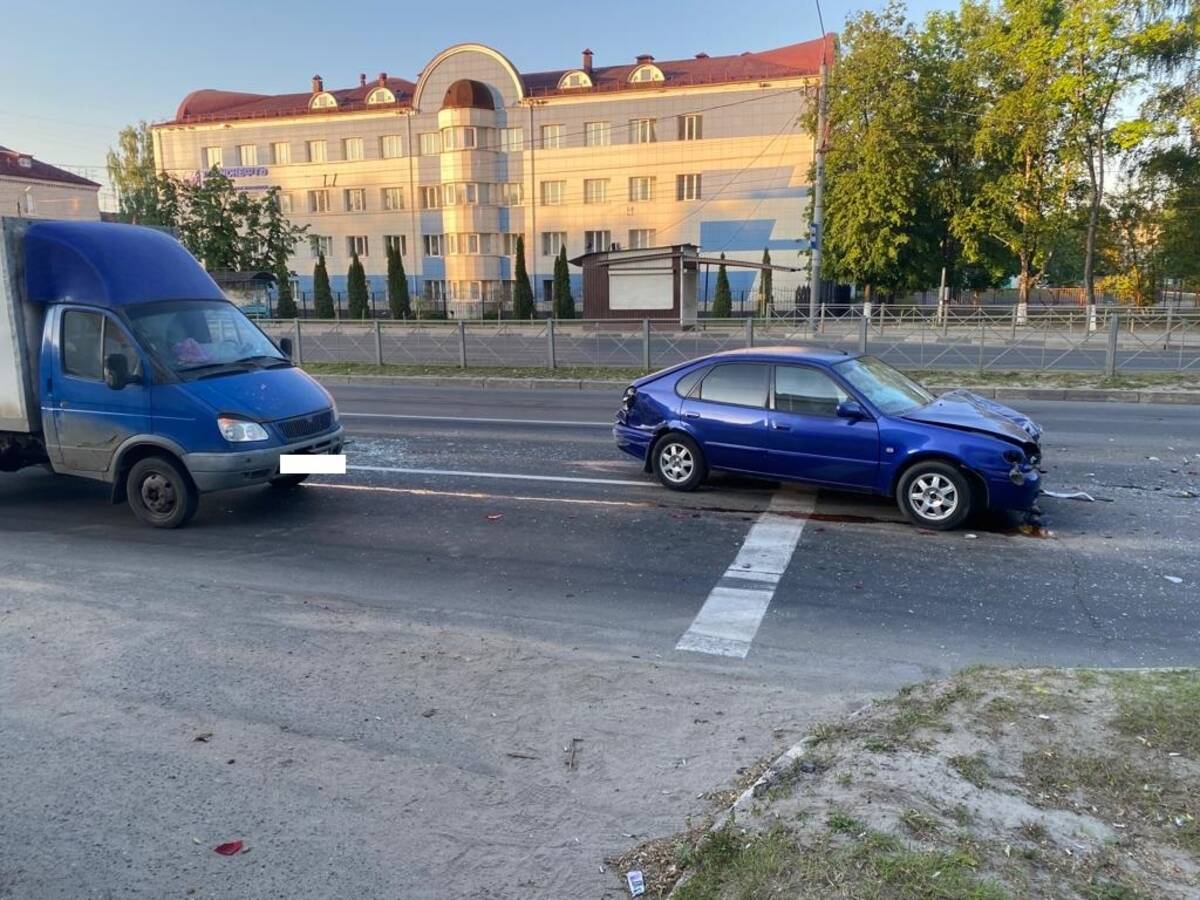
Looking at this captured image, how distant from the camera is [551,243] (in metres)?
55.7

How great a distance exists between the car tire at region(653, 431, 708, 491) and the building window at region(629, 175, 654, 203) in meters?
46.8

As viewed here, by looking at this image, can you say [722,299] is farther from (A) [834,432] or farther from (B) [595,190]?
(A) [834,432]

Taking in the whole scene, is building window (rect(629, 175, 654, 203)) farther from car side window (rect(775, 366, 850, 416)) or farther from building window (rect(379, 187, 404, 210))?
car side window (rect(775, 366, 850, 416))

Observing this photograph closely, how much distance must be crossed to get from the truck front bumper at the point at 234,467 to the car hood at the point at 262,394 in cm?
33

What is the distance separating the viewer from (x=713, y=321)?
74.2ft

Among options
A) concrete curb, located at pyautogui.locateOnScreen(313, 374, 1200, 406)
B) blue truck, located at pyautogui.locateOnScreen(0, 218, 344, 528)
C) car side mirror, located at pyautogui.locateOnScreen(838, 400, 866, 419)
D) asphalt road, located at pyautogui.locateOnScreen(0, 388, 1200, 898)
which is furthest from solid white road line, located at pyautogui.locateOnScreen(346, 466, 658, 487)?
concrete curb, located at pyautogui.locateOnScreen(313, 374, 1200, 406)

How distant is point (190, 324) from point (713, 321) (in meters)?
16.1

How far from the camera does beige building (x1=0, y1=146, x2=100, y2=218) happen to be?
45.6 feet

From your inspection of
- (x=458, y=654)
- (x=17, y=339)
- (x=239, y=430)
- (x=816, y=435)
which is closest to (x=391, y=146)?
(x=17, y=339)

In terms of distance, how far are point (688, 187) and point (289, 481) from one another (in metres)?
47.0

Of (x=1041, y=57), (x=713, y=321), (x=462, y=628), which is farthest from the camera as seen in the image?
(x=1041, y=57)

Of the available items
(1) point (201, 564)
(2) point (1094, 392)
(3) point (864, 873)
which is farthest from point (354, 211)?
(3) point (864, 873)

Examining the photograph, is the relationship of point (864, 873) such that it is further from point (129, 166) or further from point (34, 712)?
point (129, 166)

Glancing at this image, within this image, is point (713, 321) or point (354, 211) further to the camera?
point (354, 211)
